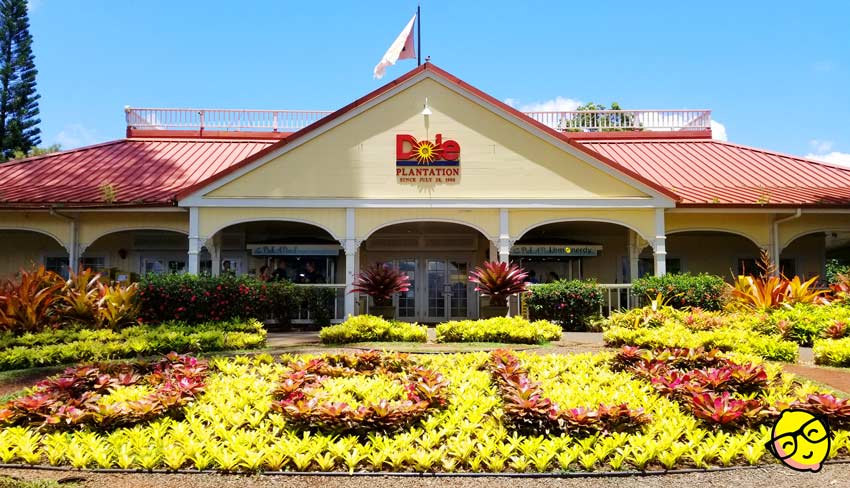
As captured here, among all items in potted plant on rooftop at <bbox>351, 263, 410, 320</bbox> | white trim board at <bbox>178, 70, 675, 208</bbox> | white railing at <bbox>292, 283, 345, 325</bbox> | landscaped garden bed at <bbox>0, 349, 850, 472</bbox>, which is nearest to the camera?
landscaped garden bed at <bbox>0, 349, 850, 472</bbox>

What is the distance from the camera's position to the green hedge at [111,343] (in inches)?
371

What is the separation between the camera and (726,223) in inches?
674

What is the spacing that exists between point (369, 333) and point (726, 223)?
10849 mm

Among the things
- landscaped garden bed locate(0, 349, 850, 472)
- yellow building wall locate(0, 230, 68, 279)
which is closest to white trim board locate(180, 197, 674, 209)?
yellow building wall locate(0, 230, 68, 279)

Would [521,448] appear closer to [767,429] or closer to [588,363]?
[767,429]

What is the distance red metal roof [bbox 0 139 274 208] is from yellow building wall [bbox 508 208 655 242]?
8.48 meters

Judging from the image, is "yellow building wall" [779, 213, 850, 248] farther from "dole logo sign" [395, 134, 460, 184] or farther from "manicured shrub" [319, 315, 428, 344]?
"manicured shrub" [319, 315, 428, 344]

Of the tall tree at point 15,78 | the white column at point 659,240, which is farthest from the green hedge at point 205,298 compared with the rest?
the tall tree at point 15,78

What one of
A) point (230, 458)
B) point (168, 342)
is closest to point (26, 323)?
point (168, 342)

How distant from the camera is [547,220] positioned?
16.1 meters

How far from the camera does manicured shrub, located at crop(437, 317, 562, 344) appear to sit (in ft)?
35.8

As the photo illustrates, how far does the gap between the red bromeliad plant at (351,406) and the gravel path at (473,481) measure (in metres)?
0.78

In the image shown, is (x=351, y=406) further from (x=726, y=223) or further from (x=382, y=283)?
(x=726, y=223)

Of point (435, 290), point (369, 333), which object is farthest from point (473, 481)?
point (435, 290)
